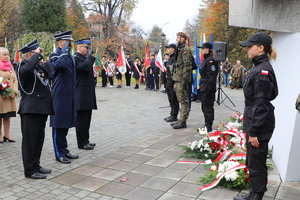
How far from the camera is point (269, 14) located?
16.2 ft

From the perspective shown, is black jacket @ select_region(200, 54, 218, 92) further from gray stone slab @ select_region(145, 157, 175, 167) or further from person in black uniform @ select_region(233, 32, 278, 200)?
person in black uniform @ select_region(233, 32, 278, 200)

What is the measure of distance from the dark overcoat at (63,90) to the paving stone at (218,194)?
2528mm

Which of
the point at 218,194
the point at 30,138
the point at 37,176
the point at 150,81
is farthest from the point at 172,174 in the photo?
the point at 150,81

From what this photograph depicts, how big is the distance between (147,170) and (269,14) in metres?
3.24

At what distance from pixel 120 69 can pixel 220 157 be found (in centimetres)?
1495

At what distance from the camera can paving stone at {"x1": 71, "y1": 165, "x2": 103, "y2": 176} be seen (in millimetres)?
4656

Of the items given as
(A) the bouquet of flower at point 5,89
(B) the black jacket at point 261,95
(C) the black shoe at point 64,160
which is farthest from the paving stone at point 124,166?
(A) the bouquet of flower at point 5,89

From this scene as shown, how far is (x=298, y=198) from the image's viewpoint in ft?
11.8

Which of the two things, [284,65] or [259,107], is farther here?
[284,65]

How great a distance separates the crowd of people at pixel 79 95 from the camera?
3.18m

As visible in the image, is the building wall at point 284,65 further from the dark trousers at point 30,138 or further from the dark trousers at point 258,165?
the dark trousers at point 30,138

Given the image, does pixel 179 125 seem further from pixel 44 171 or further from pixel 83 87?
pixel 44 171

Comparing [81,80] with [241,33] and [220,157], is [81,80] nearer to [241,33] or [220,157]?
[220,157]

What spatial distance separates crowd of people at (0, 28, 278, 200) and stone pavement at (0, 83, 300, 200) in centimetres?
27
